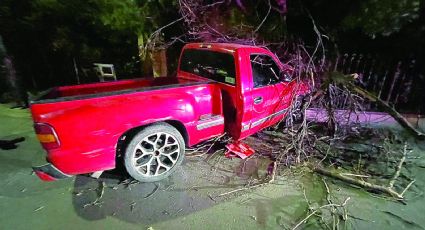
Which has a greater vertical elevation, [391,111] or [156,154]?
[391,111]

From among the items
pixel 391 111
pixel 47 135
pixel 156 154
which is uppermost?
pixel 47 135

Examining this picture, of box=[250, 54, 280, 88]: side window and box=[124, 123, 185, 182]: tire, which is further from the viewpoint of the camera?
box=[250, 54, 280, 88]: side window

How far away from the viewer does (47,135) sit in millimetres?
2674

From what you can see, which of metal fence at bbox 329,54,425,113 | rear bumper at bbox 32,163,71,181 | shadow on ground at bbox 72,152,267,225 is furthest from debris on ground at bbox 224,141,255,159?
metal fence at bbox 329,54,425,113

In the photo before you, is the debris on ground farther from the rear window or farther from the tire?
the rear window

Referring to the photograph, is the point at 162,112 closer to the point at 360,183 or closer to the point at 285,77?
the point at 285,77

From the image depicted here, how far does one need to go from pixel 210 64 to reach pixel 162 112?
130 cm

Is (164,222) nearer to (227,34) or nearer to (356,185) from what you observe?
(356,185)

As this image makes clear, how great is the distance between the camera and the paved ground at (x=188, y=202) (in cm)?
282

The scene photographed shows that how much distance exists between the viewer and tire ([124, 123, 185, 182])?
3223mm

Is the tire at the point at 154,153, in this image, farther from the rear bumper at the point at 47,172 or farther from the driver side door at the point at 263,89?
the driver side door at the point at 263,89

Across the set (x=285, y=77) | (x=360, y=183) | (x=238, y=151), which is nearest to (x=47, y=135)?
(x=238, y=151)

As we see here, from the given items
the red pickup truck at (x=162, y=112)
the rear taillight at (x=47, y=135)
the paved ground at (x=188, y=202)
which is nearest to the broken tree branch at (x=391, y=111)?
the paved ground at (x=188, y=202)

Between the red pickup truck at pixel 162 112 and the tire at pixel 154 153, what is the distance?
1 cm
